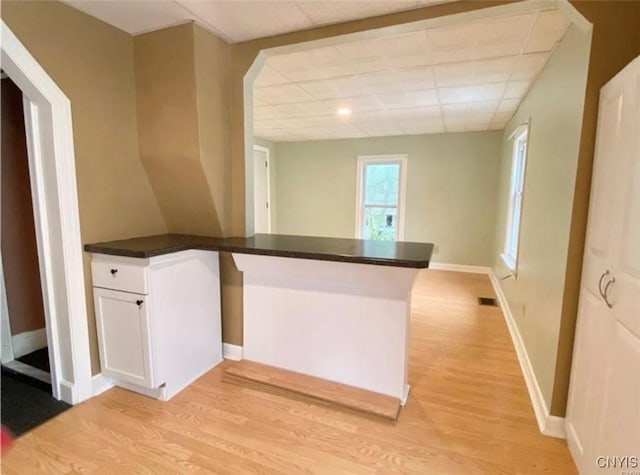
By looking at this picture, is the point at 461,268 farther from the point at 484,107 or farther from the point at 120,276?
the point at 120,276

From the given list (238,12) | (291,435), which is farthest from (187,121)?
(291,435)

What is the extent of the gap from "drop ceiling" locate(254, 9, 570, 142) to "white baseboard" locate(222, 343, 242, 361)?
2118 millimetres

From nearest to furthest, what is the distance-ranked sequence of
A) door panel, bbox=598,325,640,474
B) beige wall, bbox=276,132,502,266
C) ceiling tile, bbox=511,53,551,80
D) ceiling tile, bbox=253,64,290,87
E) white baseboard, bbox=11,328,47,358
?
door panel, bbox=598,325,640,474 < ceiling tile, bbox=511,53,551,80 < white baseboard, bbox=11,328,47,358 < ceiling tile, bbox=253,64,290,87 < beige wall, bbox=276,132,502,266

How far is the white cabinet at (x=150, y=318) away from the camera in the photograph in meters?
1.90

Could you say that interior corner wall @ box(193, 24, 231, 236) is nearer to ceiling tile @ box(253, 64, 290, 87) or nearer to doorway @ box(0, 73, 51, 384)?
ceiling tile @ box(253, 64, 290, 87)

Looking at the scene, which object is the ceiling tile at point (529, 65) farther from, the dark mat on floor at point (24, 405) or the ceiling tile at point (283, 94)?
the dark mat on floor at point (24, 405)

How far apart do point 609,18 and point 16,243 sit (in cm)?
389

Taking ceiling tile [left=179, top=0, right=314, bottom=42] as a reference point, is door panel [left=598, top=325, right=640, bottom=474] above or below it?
below

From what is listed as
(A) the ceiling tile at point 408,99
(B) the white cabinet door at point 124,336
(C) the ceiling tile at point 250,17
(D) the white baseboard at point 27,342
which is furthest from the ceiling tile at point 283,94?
(D) the white baseboard at point 27,342

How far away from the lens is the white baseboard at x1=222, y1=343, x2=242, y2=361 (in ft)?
8.14

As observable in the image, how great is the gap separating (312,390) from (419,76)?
99.0 inches

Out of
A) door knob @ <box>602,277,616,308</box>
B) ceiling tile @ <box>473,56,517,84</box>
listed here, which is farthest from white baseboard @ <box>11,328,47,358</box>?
ceiling tile @ <box>473,56,517,84</box>

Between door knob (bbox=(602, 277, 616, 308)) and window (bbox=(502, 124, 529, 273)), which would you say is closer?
door knob (bbox=(602, 277, 616, 308))

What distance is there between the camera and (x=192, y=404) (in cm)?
198
